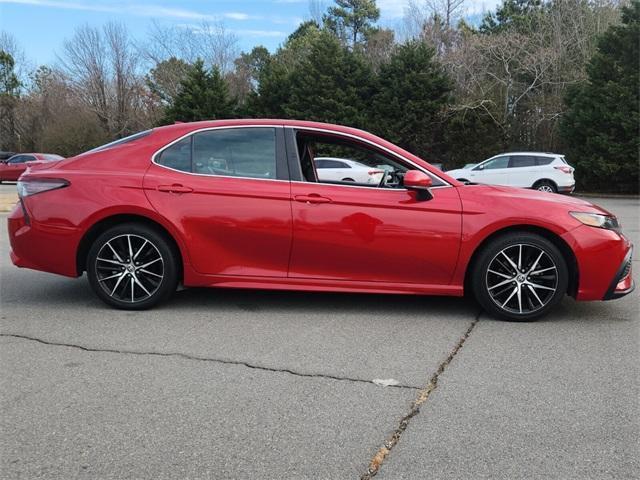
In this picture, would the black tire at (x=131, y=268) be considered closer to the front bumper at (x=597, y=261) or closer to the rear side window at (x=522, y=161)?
the front bumper at (x=597, y=261)

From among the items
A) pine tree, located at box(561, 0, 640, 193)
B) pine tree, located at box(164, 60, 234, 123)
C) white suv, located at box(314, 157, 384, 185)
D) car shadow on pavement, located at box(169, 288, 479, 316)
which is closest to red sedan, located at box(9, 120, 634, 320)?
car shadow on pavement, located at box(169, 288, 479, 316)

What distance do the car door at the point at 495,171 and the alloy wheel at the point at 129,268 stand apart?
16.4 m

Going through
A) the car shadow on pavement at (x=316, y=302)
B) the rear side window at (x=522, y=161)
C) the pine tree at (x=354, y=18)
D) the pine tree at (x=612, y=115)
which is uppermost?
the pine tree at (x=354, y=18)

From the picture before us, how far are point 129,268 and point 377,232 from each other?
83.9 inches

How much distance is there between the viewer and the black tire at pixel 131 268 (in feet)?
16.1

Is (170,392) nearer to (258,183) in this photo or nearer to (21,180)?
(258,183)

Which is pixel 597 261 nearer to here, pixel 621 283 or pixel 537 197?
pixel 621 283

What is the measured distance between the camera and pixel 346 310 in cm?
510

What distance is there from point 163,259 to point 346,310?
164cm

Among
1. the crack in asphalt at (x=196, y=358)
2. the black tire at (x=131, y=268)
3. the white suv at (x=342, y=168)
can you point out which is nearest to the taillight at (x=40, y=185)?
the black tire at (x=131, y=268)

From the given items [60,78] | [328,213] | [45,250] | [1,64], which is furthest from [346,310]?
[1,64]

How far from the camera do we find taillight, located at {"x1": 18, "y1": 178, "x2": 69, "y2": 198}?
16.3ft

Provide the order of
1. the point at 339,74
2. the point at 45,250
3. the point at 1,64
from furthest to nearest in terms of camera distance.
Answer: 1. the point at 1,64
2. the point at 339,74
3. the point at 45,250

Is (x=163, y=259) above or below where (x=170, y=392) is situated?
above
